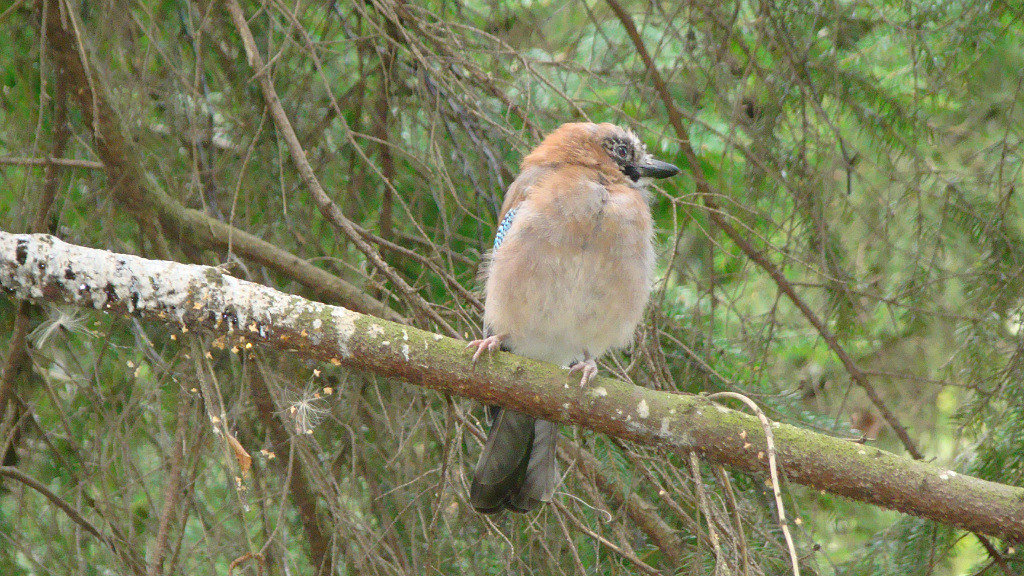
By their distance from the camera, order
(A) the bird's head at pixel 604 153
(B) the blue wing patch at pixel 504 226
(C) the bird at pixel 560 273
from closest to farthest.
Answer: (C) the bird at pixel 560 273 → (B) the blue wing patch at pixel 504 226 → (A) the bird's head at pixel 604 153

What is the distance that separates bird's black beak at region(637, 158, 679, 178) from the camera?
3434 mm

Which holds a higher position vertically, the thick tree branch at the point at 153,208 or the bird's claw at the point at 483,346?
the thick tree branch at the point at 153,208

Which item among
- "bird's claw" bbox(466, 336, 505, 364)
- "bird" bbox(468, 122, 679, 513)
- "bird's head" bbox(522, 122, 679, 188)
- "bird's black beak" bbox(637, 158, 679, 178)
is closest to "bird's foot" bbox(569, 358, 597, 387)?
"bird's claw" bbox(466, 336, 505, 364)

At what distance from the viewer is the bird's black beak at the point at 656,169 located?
11.3 feet

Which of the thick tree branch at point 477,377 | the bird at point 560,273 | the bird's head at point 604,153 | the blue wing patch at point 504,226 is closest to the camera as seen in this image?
the thick tree branch at point 477,377

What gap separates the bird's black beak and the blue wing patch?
0.56m

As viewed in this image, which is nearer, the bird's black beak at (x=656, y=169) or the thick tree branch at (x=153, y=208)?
the thick tree branch at (x=153, y=208)

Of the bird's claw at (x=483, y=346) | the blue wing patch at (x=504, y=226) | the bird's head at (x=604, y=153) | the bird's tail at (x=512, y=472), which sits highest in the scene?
the bird's head at (x=604, y=153)

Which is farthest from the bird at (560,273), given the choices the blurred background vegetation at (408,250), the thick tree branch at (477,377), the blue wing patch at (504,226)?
the thick tree branch at (477,377)

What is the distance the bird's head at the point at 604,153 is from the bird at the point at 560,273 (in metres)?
0.05

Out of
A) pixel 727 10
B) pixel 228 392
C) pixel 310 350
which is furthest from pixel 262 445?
pixel 727 10

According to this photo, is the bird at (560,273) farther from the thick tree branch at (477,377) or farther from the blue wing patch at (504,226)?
the thick tree branch at (477,377)

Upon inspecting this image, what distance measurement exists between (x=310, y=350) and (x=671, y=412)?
0.92 meters

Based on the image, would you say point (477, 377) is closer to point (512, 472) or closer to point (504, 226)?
point (512, 472)
